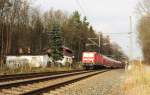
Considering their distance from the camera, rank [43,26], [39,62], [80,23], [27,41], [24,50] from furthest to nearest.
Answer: [80,23] < [43,26] < [27,41] < [24,50] < [39,62]

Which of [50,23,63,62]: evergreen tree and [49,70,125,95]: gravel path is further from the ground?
[50,23,63,62]: evergreen tree

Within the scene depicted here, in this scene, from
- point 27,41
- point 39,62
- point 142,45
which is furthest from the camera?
point 27,41

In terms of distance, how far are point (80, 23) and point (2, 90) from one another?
112 m

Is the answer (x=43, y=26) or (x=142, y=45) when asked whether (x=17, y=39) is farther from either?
(x=142, y=45)

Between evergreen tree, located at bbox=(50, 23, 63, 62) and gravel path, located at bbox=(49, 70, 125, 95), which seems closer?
gravel path, located at bbox=(49, 70, 125, 95)

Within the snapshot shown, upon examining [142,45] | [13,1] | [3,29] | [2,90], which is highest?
[13,1]

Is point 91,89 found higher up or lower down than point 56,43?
lower down

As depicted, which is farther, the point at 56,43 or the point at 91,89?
the point at 56,43

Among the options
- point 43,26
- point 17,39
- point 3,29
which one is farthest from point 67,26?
point 3,29

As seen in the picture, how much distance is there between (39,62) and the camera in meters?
74.2

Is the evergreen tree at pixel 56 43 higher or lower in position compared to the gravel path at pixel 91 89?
higher

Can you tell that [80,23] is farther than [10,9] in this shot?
Yes

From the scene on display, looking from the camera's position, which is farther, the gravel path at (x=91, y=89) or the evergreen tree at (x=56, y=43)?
the evergreen tree at (x=56, y=43)

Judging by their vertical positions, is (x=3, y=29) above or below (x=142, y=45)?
above
